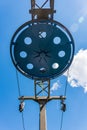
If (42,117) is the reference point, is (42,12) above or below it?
above

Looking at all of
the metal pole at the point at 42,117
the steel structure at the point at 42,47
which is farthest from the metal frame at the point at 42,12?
the metal pole at the point at 42,117

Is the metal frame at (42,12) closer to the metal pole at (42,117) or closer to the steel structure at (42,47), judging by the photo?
the steel structure at (42,47)

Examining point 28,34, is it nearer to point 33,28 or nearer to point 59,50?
point 33,28

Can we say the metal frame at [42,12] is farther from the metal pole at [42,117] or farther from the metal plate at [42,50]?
the metal pole at [42,117]

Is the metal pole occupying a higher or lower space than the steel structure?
lower

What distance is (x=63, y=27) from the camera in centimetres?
1020

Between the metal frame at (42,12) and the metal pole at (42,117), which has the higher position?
the metal frame at (42,12)

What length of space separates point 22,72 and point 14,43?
4.15 ft

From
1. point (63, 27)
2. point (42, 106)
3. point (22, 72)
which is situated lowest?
point (42, 106)

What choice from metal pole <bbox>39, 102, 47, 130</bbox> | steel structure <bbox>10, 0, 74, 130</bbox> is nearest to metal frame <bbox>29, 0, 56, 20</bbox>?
steel structure <bbox>10, 0, 74, 130</bbox>

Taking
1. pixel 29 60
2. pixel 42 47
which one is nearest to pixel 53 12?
pixel 42 47

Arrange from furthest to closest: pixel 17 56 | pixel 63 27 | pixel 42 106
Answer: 1. pixel 42 106
2. pixel 17 56
3. pixel 63 27

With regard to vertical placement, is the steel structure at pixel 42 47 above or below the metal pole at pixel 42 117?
above

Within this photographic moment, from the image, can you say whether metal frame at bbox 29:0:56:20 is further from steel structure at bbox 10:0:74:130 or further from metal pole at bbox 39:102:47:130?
metal pole at bbox 39:102:47:130
